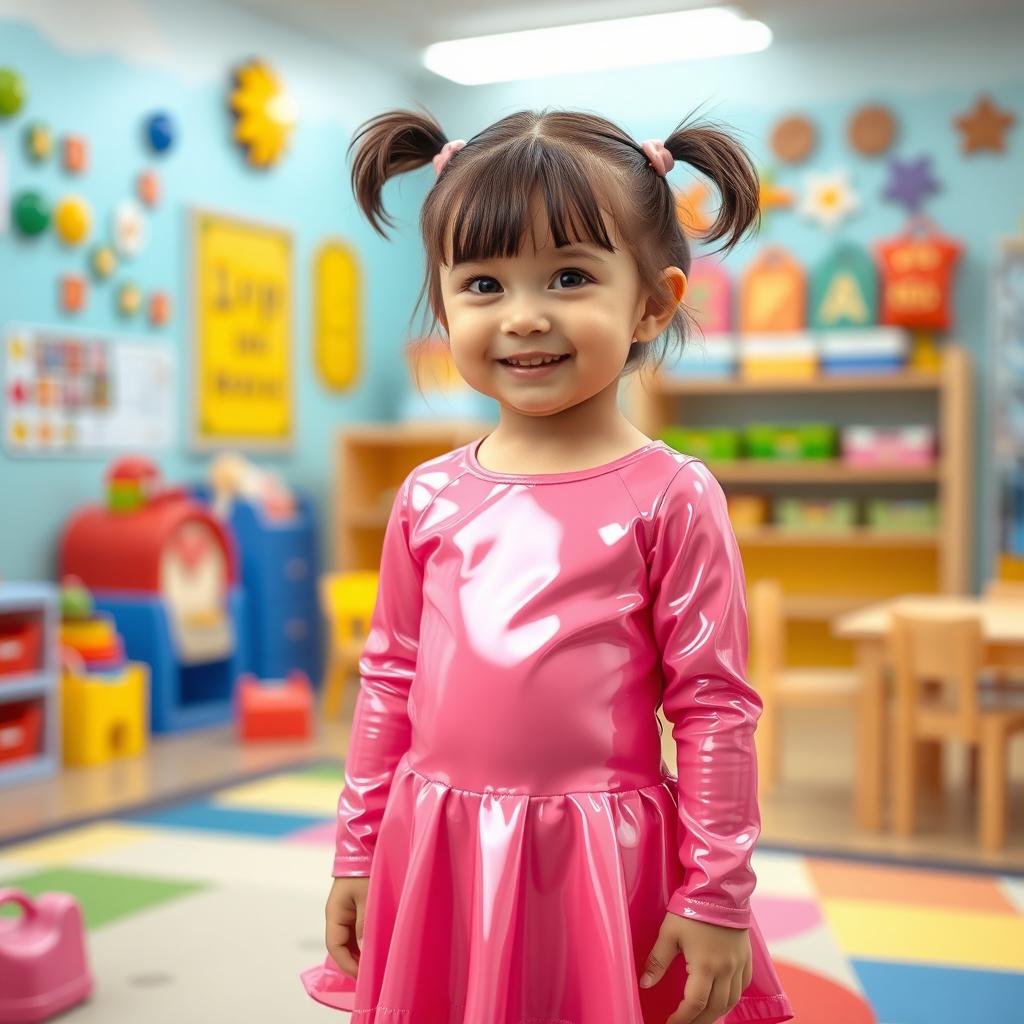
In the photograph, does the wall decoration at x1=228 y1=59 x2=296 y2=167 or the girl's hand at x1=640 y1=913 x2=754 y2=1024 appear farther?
the wall decoration at x1=228 y1=59 x2=296 y2=167

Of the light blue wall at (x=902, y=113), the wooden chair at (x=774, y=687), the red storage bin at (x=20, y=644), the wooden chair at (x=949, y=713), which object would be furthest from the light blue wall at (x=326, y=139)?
the wooden chair at (x=949, y=713)

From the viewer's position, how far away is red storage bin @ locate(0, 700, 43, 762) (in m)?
4.11

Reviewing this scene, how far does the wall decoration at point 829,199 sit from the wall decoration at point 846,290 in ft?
0.50

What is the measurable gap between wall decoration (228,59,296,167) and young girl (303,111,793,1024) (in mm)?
4600

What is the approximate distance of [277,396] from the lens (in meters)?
5.96

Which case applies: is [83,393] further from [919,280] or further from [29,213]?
[919,280]

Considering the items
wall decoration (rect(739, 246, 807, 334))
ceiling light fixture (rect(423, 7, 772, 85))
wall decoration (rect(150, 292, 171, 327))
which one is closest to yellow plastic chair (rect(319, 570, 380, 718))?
wall decoration (rect(150, 292, 171, 327))

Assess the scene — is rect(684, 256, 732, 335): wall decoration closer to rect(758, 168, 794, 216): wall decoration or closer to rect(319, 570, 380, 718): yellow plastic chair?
rect(758, 168, 794, 216): wall decoration

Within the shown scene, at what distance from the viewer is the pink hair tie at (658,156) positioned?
4.31ft

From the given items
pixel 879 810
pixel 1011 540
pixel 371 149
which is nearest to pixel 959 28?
pixel 1011 540

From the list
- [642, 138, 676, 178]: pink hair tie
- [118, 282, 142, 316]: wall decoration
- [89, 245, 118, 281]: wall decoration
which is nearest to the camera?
[642, 138, 676, 178]: pink hair tie

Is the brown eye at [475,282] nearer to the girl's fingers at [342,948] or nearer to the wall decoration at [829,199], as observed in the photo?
the girl's fingers at [342,948]

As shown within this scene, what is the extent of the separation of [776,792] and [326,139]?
12.1 feet

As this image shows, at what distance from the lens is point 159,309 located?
17.2 feet
